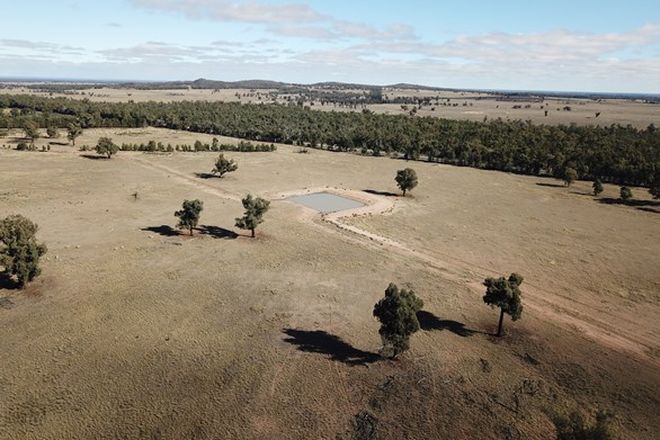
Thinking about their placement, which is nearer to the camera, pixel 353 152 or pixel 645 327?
pixel 645 327

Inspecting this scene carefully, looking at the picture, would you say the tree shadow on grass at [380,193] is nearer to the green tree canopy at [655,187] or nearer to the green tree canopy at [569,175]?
the green tree canopy at [569,175]

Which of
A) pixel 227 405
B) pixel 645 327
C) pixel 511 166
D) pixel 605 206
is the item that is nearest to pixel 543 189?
pixel 605 206

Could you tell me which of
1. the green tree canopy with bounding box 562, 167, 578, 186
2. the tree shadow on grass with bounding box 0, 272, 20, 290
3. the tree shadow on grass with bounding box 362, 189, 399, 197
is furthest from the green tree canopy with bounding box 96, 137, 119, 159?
the green tree canopy with bounding box 562, 167, 578, 186

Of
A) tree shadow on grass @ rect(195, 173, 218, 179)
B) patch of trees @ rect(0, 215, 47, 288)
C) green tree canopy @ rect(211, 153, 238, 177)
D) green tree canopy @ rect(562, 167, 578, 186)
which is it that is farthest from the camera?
tree shadow on grass @ rect(195, 173, 218, 179)

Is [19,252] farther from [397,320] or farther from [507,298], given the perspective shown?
[507,298]

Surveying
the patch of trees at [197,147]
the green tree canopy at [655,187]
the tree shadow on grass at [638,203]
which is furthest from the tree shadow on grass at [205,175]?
the green tree canopy at [655,187]

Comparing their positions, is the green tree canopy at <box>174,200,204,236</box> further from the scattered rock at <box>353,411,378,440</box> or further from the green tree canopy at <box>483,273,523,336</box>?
the scattered rock at <box>353,411,378,440</box>

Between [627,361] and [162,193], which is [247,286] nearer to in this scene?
[627,361]

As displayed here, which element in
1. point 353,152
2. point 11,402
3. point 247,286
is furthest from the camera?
point 353,152
